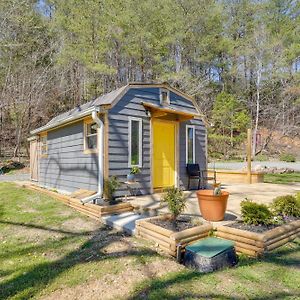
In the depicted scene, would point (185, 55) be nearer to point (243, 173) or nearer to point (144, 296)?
point (243, 173)

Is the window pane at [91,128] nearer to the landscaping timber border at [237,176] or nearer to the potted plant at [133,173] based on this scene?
the potted plant at [133,173]

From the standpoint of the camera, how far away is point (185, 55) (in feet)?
67.5

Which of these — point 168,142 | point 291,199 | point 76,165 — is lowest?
point 291,199

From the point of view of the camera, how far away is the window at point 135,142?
6.44 meters

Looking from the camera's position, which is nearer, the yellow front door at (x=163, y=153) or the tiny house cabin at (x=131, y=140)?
the tiny house cabin at (x=131, y=140)

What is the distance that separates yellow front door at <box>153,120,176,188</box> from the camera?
706 centimetres

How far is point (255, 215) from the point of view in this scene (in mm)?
3760

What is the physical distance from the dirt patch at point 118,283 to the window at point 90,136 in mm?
3853

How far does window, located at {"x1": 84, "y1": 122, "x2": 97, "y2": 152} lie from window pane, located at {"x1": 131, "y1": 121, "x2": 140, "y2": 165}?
90 centimetres

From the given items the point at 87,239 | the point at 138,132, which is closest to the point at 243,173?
the point at 138,132

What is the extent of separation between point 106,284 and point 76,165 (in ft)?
15.7

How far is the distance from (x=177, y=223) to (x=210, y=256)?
1.03m

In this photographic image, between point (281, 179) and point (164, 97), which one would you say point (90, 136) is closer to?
point (164, 97)

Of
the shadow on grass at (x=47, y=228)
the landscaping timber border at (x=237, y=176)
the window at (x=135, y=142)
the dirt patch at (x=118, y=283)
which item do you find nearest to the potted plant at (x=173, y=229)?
the dirt patch at (x=118, y=283)
